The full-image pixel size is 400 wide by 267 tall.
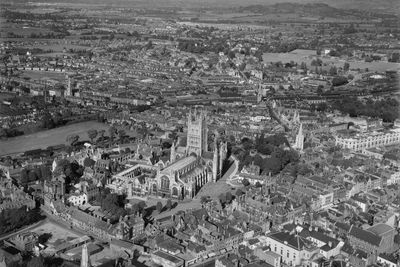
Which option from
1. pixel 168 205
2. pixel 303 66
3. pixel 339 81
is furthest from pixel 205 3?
pixel 168 205

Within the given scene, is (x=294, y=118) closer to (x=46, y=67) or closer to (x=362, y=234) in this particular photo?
(x=362, y=234)

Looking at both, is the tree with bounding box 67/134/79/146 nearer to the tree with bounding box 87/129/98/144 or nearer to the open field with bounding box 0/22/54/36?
the tree with bounding box 87/129/98/144

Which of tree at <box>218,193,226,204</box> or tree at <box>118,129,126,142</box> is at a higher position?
tree at <box>218,193,226,204</box>

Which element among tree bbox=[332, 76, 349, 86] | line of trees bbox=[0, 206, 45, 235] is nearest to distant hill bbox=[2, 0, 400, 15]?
tree bbox=[332, 76, 349, 86]

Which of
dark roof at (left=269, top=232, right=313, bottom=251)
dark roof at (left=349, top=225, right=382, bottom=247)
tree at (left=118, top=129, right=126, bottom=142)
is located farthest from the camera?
tree at (left=118, top=129, right=126, bottom=142)

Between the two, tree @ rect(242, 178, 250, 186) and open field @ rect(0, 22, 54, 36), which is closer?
tree @ rect(242, 178, 250, 186)

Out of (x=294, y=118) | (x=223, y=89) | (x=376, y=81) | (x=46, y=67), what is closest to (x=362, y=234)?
(x=294, y=118)

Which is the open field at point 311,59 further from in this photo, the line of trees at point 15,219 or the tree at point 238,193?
the line of trees at point 15,219

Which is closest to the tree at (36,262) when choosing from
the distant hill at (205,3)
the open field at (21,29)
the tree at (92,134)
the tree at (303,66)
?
the tree at (92,134)
